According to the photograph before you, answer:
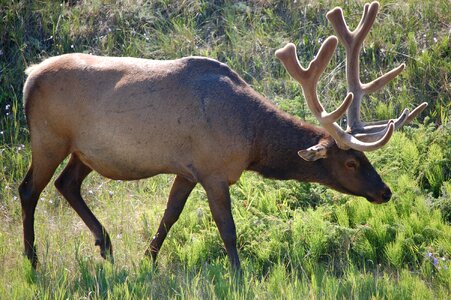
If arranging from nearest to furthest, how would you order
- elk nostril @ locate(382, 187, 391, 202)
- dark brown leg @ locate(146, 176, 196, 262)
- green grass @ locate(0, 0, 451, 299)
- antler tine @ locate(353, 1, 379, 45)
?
green grass @ locate(0, 0, 451, 299)
elk nostril @ locate(382, 187, 391, 202)
antler tine @ locate(353, 1, 379, 45)
dark brown leg @ locate(146, 176, 196, 262)

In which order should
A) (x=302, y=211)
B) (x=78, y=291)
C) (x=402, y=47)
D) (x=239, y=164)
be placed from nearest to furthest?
(x=78, y=291) < (x=239, y=164) < (x=302, y=211) < (x=402, y=47)

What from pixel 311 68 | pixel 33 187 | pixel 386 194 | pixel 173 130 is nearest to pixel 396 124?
pixel 386 194

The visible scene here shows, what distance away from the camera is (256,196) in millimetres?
9203

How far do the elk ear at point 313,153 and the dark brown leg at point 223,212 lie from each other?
0.74m

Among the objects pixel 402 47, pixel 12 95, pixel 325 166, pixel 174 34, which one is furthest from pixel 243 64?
pixel 325 166

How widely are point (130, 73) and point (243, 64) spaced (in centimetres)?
333

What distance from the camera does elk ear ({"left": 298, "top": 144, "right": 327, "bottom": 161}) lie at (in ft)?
25.2

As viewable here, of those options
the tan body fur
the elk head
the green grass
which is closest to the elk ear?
the elk head

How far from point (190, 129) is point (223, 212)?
774 millimetres

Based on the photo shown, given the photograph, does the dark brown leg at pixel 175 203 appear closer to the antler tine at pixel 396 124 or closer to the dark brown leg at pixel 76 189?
the dark brown leg at pixel 76 189

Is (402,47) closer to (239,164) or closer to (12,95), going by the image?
(239,164)

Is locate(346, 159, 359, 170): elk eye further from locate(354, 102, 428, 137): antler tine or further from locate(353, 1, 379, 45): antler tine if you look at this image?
locate(353, 1, 379, 45): antler tine

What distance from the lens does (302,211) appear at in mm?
8961

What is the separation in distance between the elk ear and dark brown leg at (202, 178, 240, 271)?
0.74 m
